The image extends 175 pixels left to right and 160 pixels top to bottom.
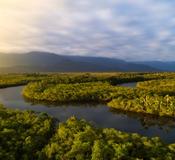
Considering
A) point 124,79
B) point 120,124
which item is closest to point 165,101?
point 120,124

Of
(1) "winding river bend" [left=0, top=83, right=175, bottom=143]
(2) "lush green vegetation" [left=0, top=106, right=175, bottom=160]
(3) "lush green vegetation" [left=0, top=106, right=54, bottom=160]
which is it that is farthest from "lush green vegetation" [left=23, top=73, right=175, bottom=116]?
(2) "lush green vegetation" [left=0, top=106, right=175, bottom=160]

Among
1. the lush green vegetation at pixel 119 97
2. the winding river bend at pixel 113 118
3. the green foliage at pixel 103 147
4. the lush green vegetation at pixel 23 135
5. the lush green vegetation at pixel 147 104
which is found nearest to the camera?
the green foliage at pixel 103 147

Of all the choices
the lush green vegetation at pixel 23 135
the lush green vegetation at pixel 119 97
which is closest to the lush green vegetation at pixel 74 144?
the lush green vegetation at pixel 23 135

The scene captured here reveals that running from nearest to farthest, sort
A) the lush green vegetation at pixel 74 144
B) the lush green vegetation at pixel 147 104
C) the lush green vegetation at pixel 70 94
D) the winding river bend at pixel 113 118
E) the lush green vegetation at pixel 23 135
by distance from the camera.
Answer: the lush green vegetation at pixel 74 144, the lush green vegetation at pixel 23 135, the winding river bend at pixel 113 118, the lush green vegetation at pixel 147 104, the lush green vegetation at pixel 70 94

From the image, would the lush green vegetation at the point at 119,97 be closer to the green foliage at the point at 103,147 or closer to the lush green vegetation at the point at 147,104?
the lush green vegetation at the point at 147,104

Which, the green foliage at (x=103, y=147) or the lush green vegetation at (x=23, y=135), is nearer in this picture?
the green foliage at (x=103, y=147)

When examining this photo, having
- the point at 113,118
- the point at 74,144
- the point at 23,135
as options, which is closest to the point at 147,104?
the point at 113,118
